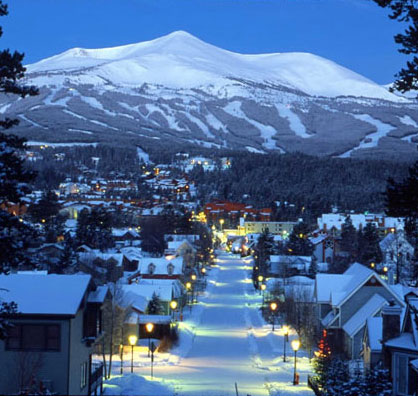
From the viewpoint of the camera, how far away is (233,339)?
37.6m

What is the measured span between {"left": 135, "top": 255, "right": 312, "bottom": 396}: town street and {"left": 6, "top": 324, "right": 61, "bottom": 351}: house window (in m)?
5.34

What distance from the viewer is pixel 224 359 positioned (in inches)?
1246

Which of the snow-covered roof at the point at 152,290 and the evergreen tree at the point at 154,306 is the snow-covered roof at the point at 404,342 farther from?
the snow-covered roof at the point at 152,290

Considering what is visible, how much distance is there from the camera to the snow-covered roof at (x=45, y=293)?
19.8 m

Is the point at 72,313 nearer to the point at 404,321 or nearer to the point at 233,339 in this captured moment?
the point at 404,321

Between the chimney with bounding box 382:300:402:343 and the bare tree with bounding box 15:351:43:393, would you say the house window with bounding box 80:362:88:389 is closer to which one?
the bare tree with bounding box 15:351:43:393

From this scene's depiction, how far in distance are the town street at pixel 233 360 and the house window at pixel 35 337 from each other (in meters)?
5.34

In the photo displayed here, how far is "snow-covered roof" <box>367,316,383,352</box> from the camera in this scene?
22.6 m

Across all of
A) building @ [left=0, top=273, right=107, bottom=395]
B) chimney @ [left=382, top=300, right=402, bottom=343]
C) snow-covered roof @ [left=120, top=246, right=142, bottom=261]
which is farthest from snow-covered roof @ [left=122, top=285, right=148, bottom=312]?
snow-covered roof @ [left=120, top=246, right=142, bottom=261]

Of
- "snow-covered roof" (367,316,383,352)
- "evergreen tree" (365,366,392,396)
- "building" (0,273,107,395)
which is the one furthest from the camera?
"snow-covered roof" (367,316,383,352)

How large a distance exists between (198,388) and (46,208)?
213ft

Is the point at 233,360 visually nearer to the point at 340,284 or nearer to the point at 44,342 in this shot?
the point at 340,284

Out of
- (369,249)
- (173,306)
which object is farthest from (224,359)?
(369,249)

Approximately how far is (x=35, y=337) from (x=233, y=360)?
1329 centimetres
